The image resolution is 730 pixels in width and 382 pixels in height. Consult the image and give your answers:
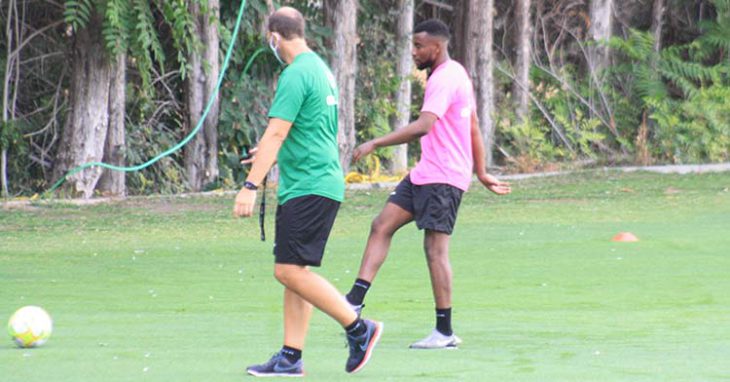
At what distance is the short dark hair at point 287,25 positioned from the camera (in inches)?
277

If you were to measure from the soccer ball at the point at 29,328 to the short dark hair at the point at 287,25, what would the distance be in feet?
7.31

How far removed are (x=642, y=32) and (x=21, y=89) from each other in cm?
1273

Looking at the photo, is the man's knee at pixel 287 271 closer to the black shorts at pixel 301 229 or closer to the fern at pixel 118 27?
the black shorts at pixel 301 229

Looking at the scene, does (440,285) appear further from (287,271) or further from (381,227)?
(287,271)

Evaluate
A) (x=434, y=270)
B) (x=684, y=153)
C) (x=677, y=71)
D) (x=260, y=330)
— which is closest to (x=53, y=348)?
(x=260, y=330)

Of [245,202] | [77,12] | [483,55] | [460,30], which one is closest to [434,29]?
[245,202]

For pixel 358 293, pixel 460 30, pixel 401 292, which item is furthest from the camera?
pixel 460 30

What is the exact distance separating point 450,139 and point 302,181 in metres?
1.57

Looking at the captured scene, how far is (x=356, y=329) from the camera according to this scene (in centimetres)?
706

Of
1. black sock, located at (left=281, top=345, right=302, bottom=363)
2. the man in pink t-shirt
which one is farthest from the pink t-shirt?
black sock, located at (left=281, top=345, right=302, bottom=363)

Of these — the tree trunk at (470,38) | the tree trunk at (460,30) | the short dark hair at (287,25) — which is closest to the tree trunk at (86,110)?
the tree trunk at (470,38)

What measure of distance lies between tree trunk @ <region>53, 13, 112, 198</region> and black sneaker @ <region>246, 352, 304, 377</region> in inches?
521

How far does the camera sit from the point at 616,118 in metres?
26.9

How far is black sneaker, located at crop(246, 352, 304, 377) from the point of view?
6.98m
